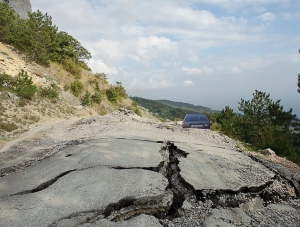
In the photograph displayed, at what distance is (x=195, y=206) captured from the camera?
3.58m

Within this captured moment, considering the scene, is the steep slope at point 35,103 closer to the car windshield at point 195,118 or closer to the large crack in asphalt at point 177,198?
the car windshield at point 195,118

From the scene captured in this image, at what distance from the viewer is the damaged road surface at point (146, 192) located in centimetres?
311

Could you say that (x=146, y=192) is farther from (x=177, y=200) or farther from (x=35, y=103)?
(x=35, y=103)

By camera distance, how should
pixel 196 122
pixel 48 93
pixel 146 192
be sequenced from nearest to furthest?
pixel 146 192 < pixel 196 122 < pixel 48 93

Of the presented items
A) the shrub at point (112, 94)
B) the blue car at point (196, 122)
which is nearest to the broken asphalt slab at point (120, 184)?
the blue car at point (196, 122)

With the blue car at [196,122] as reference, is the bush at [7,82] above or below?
above

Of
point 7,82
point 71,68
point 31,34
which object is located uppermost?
point 31,34

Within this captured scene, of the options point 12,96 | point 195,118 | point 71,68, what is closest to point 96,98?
point 71,68

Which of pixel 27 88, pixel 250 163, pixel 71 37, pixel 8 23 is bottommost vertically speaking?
pixel 250 163

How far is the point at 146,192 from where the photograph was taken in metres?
3.69

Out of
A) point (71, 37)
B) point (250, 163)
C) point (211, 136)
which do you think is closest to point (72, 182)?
point (250, 163)

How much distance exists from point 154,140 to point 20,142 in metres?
5.16

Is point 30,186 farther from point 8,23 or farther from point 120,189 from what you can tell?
point 8,23

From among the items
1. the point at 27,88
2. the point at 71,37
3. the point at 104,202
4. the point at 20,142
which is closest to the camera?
the point at 104,202
